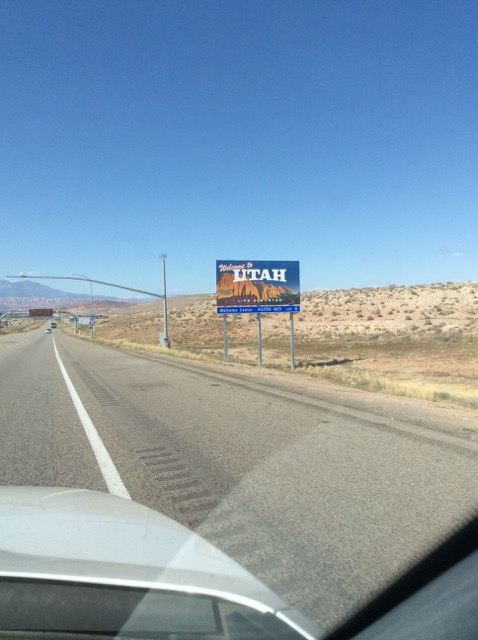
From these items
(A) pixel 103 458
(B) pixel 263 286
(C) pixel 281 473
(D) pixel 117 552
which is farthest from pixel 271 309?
(D) pixel 117 552

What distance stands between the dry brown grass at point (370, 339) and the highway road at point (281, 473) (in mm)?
5873

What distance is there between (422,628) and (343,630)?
0.61m

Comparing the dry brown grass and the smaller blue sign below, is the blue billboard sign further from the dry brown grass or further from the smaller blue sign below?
the dry brown grass

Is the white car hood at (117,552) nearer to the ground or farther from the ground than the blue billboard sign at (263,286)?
nearer to the ground

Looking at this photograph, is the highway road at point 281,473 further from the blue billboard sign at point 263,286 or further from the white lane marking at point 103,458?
the blue billboard sign at point 263,286

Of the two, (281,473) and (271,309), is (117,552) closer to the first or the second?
(281,473)

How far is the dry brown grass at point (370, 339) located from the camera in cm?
2356

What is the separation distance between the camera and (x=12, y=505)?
4375mm

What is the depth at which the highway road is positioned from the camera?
185 inches

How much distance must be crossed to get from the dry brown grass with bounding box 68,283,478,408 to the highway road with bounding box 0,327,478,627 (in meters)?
5.87

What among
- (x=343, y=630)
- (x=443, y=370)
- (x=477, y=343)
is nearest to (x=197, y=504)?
(x=343, y=630)

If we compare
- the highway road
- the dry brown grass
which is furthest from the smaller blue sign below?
the highway road

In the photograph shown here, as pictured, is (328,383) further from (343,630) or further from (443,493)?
(343,630)

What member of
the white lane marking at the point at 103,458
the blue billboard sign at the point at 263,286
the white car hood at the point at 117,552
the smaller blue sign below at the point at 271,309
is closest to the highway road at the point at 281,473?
the white lane marking at the point at 103,458
